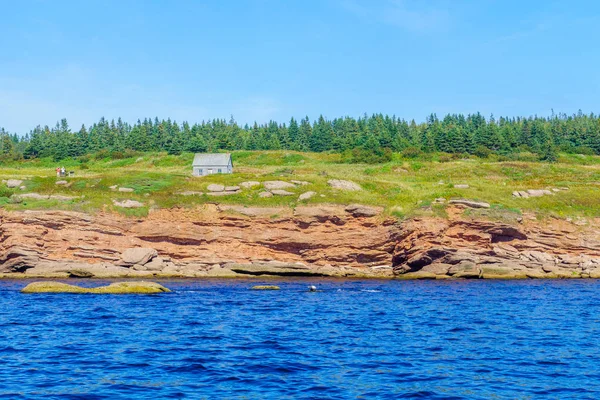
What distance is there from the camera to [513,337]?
28359 millimetres

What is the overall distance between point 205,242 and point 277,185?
10.2 m

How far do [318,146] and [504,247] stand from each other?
312 feet

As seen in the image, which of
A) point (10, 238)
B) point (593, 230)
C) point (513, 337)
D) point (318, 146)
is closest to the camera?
point (513, 337)

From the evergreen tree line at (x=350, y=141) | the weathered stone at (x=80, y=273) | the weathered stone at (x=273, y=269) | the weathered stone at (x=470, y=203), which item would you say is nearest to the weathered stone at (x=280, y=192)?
the weathered stone at (x=273, y=269)

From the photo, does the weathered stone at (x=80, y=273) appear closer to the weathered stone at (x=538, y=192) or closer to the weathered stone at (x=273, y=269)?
the weathered stone at (x=273, y=269)

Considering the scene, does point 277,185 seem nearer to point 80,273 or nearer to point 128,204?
point 128,204

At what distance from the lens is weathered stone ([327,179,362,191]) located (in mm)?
66156

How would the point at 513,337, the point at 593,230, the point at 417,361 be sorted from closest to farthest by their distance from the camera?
1. the point at 417,361
2. the point at 513,337
3. the point at 593,230

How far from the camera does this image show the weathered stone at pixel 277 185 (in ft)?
214

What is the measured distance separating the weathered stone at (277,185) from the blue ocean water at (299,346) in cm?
2210

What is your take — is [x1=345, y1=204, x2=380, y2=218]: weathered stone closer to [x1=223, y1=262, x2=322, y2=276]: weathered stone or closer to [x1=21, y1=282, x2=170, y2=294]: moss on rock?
[x1=223, y1=262, x2=322, y2=276]: weathered stone

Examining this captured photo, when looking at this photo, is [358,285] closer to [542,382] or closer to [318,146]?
[542,382]

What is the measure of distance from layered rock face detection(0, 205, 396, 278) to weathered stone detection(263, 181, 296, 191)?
478 cm

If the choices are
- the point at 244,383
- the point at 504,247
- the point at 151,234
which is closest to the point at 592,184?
the point at 504,247
